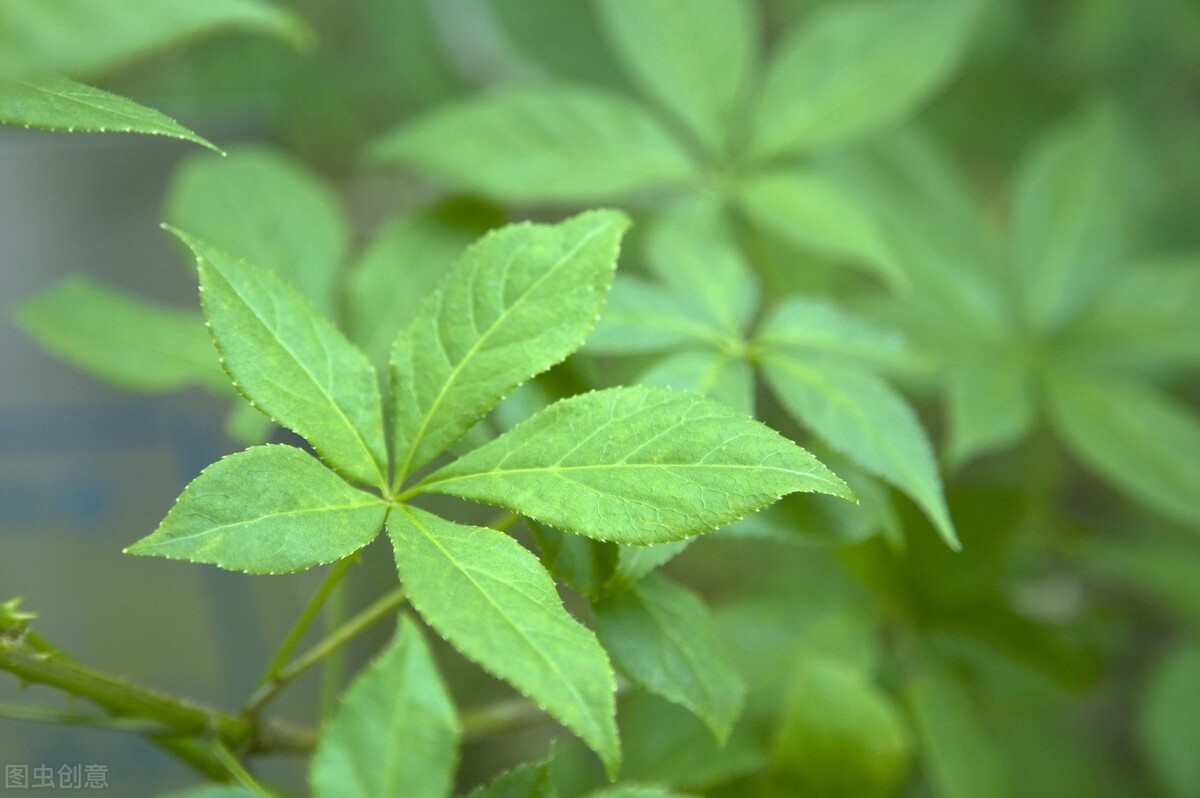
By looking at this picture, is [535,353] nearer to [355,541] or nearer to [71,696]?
[355,541]

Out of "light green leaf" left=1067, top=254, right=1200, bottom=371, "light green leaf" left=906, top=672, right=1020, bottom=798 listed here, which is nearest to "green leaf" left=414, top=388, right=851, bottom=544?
"light green leaf" left=906, top=672, right=1020, bottom=798

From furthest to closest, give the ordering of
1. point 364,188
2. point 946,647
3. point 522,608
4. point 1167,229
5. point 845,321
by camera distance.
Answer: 1. point 364,188
2. point 1167,229
3. point 946,647
4. point 845,321
5. point 522,608

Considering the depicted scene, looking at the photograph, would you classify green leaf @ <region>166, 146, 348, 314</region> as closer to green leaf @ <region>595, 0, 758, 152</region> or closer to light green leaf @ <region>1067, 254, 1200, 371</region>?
green leaf @ <region>595, 0, 758, 152</region>

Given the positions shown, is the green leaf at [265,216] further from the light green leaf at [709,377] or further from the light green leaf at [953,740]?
the light green leaf at [953,740]

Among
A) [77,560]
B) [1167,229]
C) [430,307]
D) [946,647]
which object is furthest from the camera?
[1167,229]

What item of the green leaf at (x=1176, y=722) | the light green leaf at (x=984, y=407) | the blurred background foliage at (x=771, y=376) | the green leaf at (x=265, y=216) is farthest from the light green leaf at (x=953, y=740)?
the green leaf at (x=265, y=216)

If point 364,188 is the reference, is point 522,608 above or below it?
below

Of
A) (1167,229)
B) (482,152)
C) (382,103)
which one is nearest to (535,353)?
(482,152)
